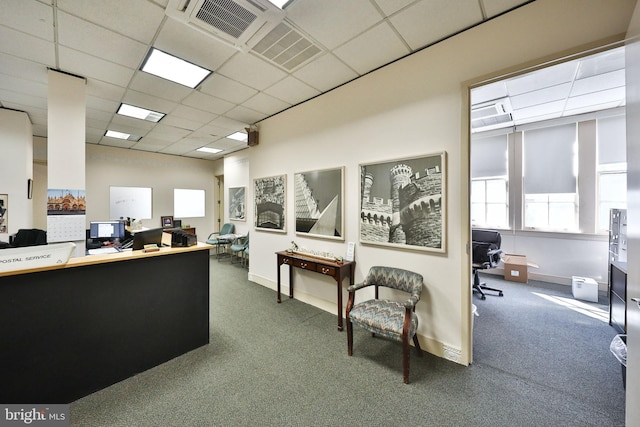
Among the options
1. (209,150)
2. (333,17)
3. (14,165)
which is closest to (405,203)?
(333,17)

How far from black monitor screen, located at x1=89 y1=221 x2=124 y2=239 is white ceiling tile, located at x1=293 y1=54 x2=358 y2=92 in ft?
14.7

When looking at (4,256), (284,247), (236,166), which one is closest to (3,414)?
(4,256)

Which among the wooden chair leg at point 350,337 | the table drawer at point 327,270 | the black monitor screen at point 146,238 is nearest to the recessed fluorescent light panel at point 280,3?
the black monitor screen at point 146,238

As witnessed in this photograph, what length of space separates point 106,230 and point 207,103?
3.23 m

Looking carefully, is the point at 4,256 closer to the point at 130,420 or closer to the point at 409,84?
the point at 130,420

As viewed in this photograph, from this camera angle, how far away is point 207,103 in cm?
360

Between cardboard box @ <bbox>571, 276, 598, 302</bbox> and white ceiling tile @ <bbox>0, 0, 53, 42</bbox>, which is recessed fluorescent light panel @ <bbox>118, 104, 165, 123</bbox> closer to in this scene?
white ceiling tile @ <bbox>0, 0, 53, 42</bbox>

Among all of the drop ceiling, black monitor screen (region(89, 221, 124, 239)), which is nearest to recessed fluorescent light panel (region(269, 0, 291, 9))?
the drop ceiling

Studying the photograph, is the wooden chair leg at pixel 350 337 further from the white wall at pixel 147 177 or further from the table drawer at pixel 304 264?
the white wall at pixel 147 177

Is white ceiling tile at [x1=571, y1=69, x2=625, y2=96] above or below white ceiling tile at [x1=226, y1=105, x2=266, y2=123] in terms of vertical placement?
below

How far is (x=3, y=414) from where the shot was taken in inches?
61.4

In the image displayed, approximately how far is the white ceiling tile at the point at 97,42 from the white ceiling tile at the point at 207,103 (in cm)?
86

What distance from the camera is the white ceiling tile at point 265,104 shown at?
344 centimetres

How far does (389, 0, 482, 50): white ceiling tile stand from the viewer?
1895 mm
